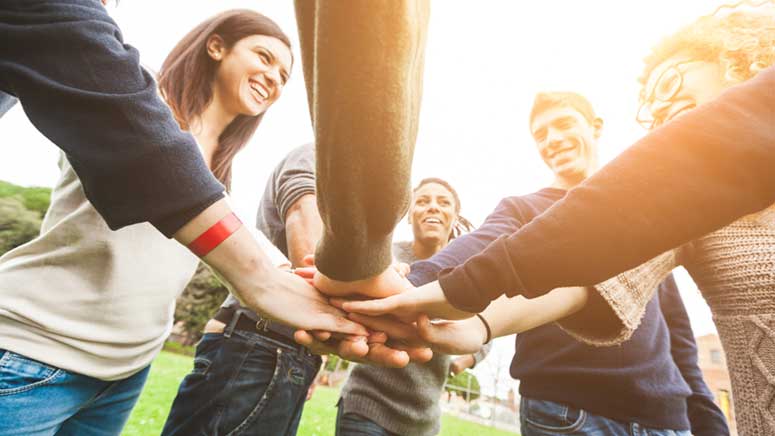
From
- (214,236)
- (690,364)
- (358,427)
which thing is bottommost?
(358,427)

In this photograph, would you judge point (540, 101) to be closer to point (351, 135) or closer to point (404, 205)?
point (404, 205)

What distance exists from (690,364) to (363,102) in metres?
2.58

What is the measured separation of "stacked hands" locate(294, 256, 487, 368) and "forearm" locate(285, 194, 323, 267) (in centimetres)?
24

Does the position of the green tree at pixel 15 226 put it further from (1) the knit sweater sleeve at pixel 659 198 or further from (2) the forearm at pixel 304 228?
(1) the knit sweater sleeve at pixel 659 198

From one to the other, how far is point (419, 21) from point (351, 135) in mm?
278

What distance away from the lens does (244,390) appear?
2088mm

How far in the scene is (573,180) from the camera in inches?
111

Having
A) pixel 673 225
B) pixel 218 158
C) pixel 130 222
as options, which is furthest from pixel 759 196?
pixel 218 158

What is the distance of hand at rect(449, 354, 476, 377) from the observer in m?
3.29

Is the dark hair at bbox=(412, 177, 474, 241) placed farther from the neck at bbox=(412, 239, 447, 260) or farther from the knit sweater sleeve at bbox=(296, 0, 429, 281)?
the knit sweater sleeve at bbox=(296, 0, 429, 281)

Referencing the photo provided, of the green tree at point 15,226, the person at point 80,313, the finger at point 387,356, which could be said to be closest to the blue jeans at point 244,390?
the person at point 80,313

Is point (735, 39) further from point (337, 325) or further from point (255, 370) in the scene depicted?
Result: point (255, 370)

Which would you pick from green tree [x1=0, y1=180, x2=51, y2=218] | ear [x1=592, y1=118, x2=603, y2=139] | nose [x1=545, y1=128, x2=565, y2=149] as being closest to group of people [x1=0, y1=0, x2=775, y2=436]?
nose [x1=545, y1=128, x2=565, y2=149]

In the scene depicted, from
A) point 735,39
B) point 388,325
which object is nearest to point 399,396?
point 388,325
